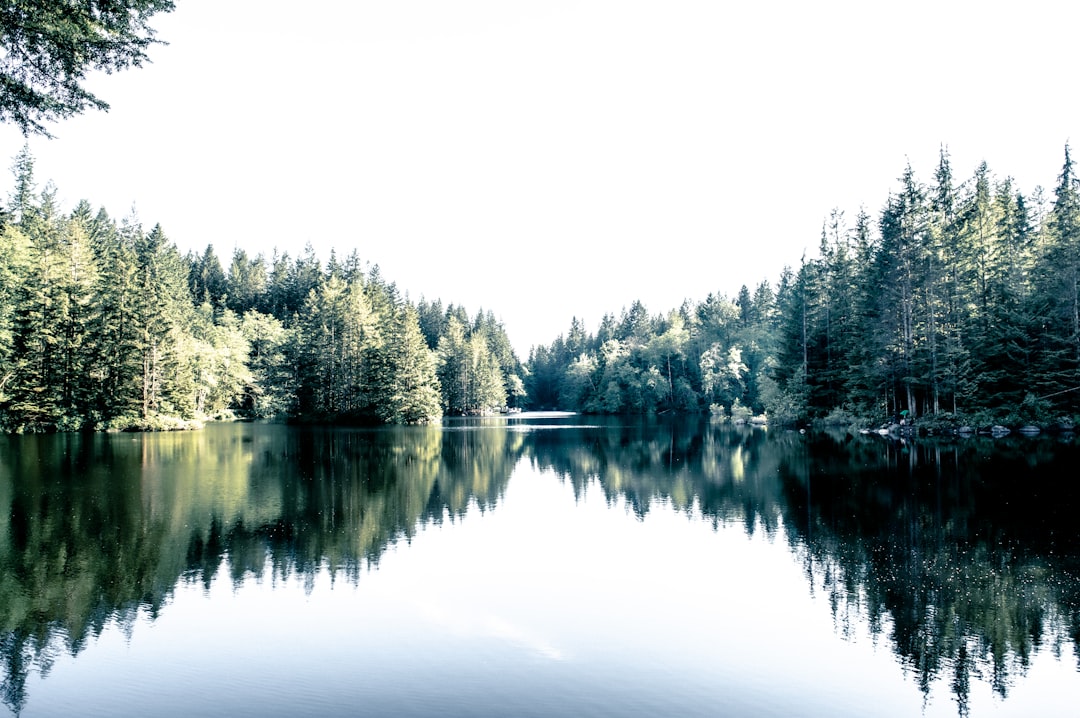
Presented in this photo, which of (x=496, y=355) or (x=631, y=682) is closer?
(x=631, y=682)

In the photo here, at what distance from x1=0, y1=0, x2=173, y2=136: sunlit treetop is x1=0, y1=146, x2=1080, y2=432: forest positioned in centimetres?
4322

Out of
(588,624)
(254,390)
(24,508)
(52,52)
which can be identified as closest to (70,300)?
(254,390)

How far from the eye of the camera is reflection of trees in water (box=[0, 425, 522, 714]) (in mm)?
12281

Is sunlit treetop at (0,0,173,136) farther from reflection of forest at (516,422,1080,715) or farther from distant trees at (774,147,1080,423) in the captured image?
distant trees at (774,147,1080,423)

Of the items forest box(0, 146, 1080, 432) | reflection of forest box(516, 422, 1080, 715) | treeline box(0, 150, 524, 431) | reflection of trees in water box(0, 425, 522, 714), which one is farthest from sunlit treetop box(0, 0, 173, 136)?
forest box(0, 146, 1080, 432)

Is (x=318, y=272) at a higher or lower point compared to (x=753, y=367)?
higher

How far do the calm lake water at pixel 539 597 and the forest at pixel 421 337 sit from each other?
25.0 metres

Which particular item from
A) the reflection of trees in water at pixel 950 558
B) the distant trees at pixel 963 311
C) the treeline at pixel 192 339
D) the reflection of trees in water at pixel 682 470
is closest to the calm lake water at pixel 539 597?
the reflection of trees in water at pixel 950 558

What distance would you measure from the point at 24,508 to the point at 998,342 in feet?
181

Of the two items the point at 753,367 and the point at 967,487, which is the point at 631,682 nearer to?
the point at 967,487

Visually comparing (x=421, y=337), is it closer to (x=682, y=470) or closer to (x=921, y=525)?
(x=682, y=470)

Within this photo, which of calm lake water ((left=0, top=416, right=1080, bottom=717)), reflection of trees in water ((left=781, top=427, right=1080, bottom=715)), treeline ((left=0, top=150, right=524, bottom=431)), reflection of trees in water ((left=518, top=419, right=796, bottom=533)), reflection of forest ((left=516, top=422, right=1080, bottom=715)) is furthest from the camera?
treeline ((left=0, top=150, right=524, bottom=431))

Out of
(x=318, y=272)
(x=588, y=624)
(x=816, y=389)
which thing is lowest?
(x=588, y=624)

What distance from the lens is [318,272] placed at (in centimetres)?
10731
